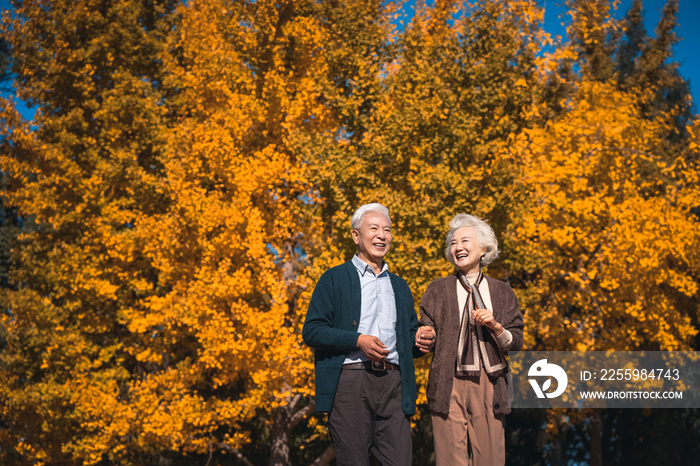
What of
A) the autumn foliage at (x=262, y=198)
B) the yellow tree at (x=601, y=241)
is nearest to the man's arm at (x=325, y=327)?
the autumn foliage at (x=262, y=198)

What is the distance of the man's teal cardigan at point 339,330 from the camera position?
131 inches

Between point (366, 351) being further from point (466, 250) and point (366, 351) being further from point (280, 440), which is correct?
point (280, 440)

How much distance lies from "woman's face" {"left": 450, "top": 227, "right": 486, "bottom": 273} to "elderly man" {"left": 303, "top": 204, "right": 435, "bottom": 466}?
0.48 metres

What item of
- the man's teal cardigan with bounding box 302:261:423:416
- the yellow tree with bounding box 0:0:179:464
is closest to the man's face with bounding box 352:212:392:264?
the man's teal cardigan with bounding box 302:261:423:416

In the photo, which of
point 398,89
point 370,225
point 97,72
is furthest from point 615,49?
point 370,225

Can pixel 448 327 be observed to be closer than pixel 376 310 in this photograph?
No

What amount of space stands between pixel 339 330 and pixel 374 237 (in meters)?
0.65

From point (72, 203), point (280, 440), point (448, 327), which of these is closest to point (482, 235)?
point (448, 327)

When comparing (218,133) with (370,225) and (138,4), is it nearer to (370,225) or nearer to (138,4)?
(138,4)

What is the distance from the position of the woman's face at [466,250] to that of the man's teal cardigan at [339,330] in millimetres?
452

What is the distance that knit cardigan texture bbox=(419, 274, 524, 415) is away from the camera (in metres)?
3.59

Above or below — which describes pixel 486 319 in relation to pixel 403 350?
above

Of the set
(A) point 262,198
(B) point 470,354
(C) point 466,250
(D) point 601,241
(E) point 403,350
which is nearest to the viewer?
(E) point 403,350

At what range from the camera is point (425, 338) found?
360 centimetres
